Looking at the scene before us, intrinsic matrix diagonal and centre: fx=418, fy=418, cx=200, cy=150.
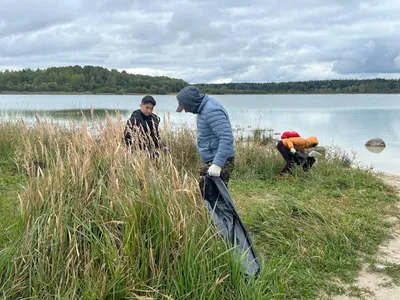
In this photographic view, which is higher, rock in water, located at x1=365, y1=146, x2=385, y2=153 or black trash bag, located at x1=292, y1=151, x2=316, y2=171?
black trash bag, located at x1=292, y1=151, x2=316, y2=171

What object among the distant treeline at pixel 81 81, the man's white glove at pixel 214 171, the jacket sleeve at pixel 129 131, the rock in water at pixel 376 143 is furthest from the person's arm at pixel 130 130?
the distant treeline at pixel 81 81

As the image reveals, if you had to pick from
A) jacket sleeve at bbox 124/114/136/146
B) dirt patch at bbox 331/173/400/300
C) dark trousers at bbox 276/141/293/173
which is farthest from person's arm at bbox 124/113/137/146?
dark trousers at bbox 276/141/293/173

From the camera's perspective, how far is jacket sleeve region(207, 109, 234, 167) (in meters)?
3.83

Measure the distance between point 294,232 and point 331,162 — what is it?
14.7 ft

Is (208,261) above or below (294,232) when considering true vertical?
above

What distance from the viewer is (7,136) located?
9.40 metres

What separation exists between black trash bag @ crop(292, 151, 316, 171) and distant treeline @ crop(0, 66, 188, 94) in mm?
41120

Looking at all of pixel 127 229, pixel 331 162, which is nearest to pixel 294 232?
pixel 127 229

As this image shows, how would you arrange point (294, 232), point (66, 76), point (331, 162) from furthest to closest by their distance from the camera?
point (66, 76), point (331, 162), point (294, 232)

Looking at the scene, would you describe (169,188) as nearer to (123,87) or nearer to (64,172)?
(64,172)

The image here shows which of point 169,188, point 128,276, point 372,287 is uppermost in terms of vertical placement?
point 169,188

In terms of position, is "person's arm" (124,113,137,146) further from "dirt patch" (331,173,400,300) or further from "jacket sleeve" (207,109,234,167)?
"dirt patch" (331,173,400,300)

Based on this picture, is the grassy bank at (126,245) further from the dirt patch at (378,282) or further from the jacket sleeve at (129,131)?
the jacket sleeve at (129,131)

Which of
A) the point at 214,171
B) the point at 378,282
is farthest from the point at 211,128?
the point at 378,282
